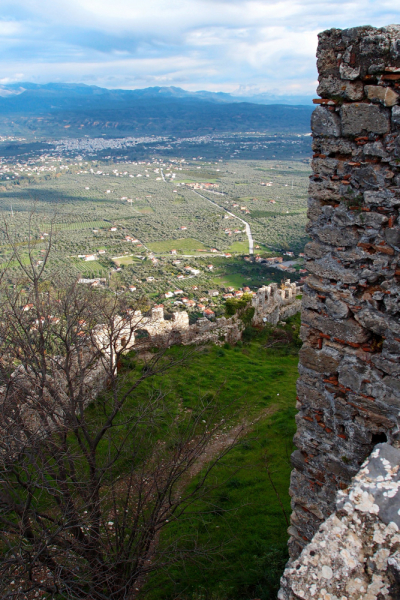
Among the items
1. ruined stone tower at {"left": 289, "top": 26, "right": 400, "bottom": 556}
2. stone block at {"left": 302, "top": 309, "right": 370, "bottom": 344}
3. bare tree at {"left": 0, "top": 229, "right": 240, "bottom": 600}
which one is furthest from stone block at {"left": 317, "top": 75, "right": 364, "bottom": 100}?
bare tree at {"left": 0, "top": 229, "right": 240, "bottom": 600}

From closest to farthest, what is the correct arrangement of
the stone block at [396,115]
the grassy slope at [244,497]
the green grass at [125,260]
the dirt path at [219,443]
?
the stone block at [396,115]
the grassy slope at [244,497]
the dirt path at [219,443]
the green grass at [125,260]

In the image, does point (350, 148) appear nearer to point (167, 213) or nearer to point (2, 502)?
point (2, 502)

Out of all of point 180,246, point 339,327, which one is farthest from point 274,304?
point 180,246

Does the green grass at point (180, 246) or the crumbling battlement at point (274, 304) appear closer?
the crumbling battlement at point (274, 304)

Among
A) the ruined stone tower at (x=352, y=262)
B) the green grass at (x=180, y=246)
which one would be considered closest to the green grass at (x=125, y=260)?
the green grass at (x=180, y=246)

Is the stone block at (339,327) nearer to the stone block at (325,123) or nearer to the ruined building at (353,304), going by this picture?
the ruined building at (353,304)

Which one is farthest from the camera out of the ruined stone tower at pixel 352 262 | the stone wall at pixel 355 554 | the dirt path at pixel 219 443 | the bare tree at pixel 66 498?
the dirt path at pixel 219 443

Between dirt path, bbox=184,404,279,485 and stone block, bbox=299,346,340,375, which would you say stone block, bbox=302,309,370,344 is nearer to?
stone block, bbox=299,346,340,375

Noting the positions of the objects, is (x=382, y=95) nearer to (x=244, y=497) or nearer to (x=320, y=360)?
(x=320, y=360)
